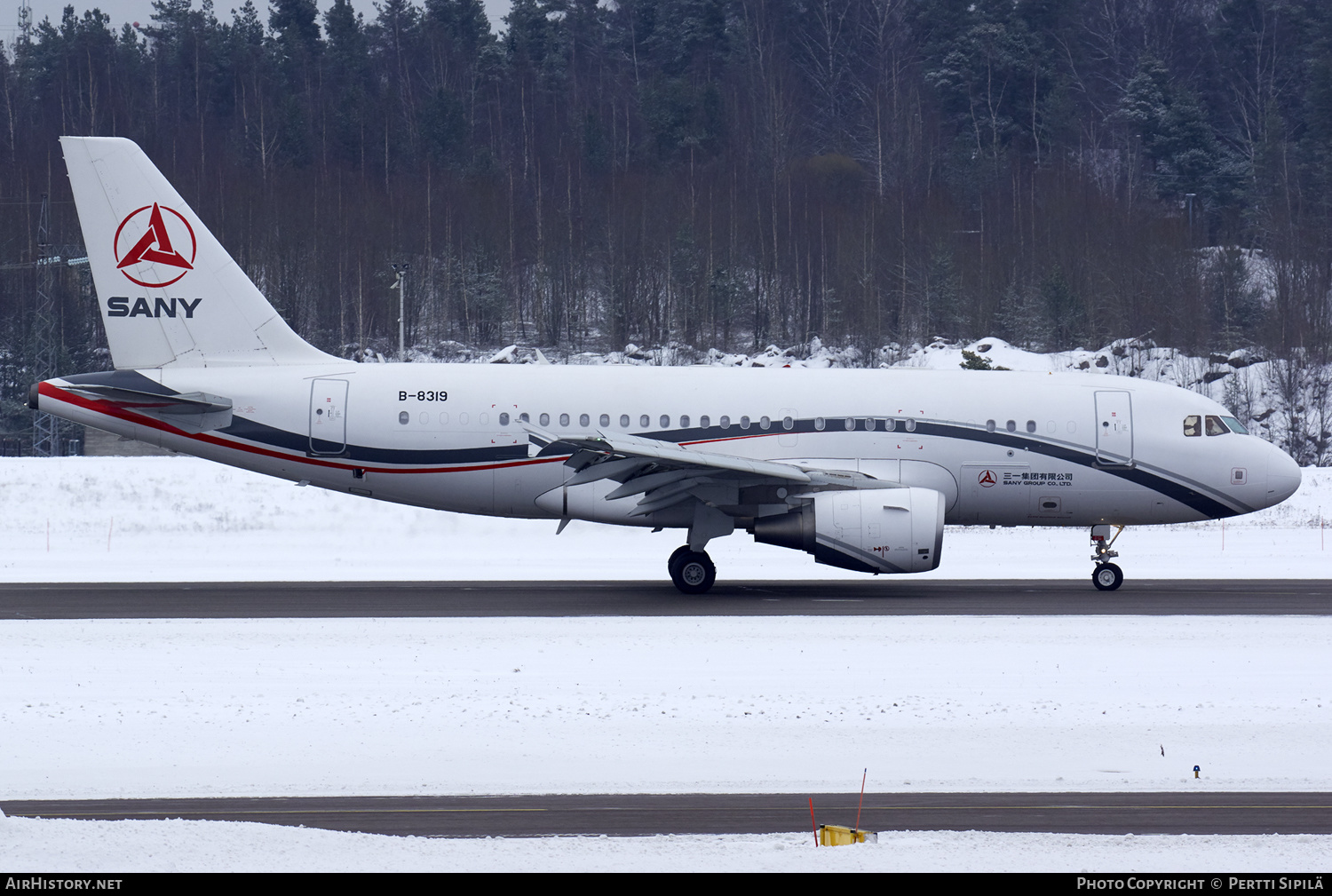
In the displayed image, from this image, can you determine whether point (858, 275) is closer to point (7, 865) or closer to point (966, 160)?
point (966, 160)

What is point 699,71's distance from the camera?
99.3m

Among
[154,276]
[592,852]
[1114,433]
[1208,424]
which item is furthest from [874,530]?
[592,852]

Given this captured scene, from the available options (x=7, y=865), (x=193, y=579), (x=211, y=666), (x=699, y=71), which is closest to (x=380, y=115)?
(x=699, y=71)

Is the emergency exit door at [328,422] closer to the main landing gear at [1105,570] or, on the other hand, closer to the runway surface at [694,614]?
the runway surface at [694,614]

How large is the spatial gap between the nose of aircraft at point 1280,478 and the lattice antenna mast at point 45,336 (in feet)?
114

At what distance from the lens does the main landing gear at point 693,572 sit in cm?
2273

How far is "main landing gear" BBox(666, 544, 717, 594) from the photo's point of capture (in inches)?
895

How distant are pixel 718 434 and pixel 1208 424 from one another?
27.1 ft

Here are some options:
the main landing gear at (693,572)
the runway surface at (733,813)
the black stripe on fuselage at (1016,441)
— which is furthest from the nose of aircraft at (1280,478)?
the runway surface at (733,813)

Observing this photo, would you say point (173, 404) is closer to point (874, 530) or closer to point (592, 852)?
point (874, 530)

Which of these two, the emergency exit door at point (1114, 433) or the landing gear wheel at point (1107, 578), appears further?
the emergency exit door at point (1114, 433)

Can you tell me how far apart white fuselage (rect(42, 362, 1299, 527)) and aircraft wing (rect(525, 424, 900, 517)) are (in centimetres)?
47

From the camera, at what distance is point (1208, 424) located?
79.1ft
